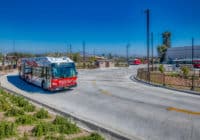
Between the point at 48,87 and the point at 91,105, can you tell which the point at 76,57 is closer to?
the point at 48,87

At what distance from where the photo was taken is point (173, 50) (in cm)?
10475

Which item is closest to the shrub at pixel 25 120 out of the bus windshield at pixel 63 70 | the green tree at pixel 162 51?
the bus windshield at pixel 63 70

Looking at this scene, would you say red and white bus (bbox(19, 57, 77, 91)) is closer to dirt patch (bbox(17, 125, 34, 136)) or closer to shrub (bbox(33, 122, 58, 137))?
dirt patch (bbox(17, 125, 34, 136))

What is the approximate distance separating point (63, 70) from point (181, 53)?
310 ft

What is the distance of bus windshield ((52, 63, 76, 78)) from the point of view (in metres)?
17.0

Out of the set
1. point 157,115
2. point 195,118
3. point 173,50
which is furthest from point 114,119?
point 173,50

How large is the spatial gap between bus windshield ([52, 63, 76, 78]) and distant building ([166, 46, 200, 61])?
295 ft

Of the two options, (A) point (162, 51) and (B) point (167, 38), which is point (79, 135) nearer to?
(A) point (162, 51)

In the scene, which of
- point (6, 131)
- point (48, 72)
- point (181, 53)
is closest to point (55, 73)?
point (48, 72)

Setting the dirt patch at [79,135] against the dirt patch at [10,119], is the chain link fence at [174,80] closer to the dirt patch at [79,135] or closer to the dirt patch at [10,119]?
the dirt patch at [79,135]

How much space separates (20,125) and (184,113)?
7481mm

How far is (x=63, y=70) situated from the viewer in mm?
17422

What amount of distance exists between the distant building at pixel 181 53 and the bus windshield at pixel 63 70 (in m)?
90.1

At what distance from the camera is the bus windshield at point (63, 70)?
17005 millimetres
